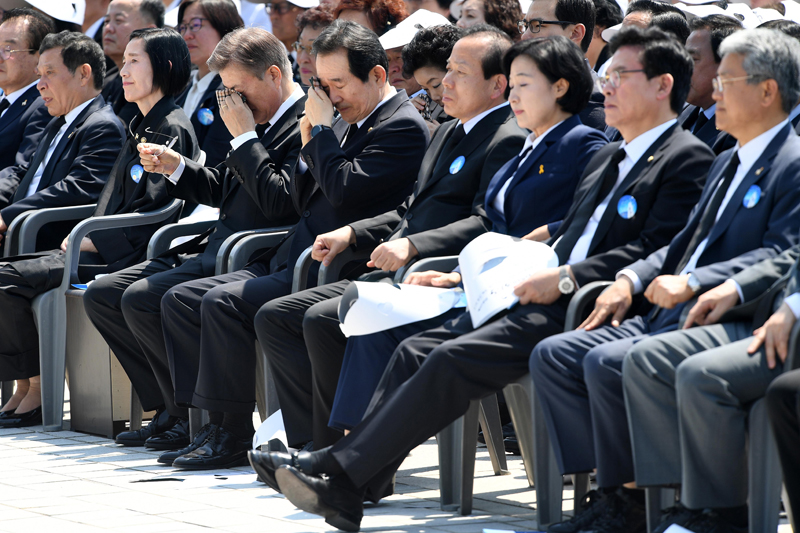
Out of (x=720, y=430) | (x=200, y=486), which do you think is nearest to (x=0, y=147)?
(x=200, y=486)

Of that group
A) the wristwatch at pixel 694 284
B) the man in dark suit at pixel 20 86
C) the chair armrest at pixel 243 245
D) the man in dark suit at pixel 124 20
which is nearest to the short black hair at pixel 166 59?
the chair armrest at pixel 243 245

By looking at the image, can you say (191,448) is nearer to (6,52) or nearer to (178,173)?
(178,173)

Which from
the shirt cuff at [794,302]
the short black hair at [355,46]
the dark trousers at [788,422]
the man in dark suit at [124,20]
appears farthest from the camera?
the man in dark suit at [124,20]

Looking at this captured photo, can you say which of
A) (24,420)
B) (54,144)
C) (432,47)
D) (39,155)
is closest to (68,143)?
(54,144)

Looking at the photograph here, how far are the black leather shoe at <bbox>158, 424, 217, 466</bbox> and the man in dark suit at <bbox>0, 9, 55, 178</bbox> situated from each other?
271 cm

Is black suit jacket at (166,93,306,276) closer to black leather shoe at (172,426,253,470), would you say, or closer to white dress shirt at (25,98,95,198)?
black leather shoe at (172,426,253,470)

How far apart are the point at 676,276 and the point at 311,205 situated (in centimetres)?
203

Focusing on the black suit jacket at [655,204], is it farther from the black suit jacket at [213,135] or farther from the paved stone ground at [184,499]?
the black suit jacket at [213,135]

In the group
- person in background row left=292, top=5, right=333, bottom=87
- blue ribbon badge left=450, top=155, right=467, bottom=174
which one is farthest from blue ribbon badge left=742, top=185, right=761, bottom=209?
person in background row left=292, top=5, right=333, bottom=87

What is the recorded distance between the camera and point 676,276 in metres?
3.26

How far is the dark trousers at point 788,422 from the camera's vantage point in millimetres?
2756

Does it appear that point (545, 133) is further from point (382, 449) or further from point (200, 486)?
point (200, 486)

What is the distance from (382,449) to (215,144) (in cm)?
327

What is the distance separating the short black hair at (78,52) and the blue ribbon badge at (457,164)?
120 inches
